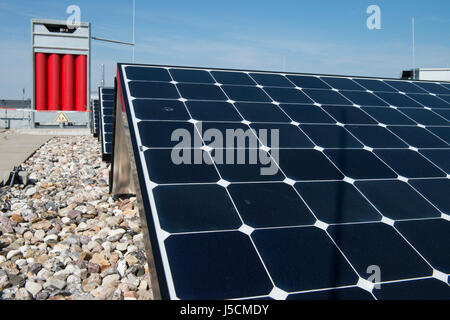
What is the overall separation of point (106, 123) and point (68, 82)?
18.7 m

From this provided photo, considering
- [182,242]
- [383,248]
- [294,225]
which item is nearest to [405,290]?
[383,248]

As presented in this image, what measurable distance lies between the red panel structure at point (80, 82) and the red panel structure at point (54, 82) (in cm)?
125

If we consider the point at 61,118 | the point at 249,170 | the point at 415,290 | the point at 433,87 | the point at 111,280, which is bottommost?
the point at 111,280

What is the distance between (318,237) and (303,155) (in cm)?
122

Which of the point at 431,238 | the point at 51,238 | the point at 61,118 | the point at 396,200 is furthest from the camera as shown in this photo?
the point at 61,118

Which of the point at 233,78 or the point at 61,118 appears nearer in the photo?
the point at 233,78

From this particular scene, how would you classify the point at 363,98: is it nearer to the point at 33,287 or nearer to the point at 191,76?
the point at 191,76

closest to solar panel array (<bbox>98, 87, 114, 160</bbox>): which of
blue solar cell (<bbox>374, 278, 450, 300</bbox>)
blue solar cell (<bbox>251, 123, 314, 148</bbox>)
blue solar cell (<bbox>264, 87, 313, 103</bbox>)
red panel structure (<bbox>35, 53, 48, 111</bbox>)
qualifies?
blue solar cell (<bbox>264, 87, 313, 103</bbox>)

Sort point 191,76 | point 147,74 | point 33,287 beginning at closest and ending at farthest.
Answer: point 33,287 < point 147,74 < point 191,76

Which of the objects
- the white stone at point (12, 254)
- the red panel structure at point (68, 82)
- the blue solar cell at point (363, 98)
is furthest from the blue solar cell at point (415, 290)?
the red panel structure at point (68, 82)

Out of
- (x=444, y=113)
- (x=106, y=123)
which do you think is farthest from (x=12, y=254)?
(x=106, y=123)

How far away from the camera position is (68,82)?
95.8ft
